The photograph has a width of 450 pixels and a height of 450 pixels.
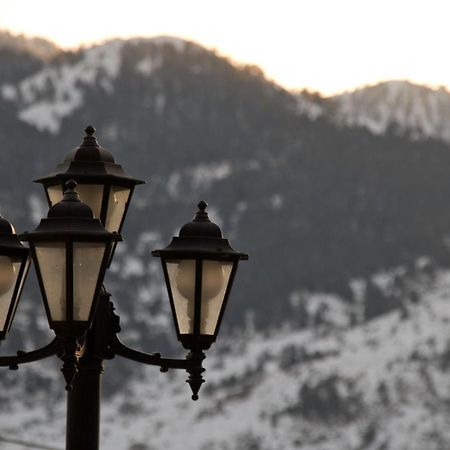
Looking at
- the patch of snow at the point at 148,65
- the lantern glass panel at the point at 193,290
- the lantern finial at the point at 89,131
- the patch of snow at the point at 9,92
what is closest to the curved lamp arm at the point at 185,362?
the lantern glass panel at the point at 193,290

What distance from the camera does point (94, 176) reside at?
581 centimetres

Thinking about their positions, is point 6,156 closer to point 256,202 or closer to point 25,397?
point 256,202

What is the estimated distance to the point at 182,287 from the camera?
5371 mm

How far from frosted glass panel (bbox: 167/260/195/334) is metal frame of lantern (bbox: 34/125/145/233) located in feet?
1.50

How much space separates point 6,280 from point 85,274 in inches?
22.4

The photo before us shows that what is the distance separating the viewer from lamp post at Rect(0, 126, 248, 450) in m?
4.93

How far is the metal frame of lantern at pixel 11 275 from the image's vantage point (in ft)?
17.7

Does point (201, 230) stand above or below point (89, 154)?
below

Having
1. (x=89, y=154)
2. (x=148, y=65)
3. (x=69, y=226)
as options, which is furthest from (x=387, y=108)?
(x=69, y=226)

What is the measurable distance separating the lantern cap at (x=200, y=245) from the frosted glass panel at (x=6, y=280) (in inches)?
19.1

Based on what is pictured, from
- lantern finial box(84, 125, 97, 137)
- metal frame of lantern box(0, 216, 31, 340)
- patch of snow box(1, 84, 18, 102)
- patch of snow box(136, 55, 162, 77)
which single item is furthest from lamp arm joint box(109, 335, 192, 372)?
patch of snow box(136, 55, 162, 77)

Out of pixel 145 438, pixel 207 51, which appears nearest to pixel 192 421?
pixel 145 438

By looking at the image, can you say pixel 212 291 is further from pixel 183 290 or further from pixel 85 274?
pixel 85 274

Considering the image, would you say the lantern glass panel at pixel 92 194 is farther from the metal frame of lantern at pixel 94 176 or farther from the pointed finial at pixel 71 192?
the pointed finial at pixel 71 192
